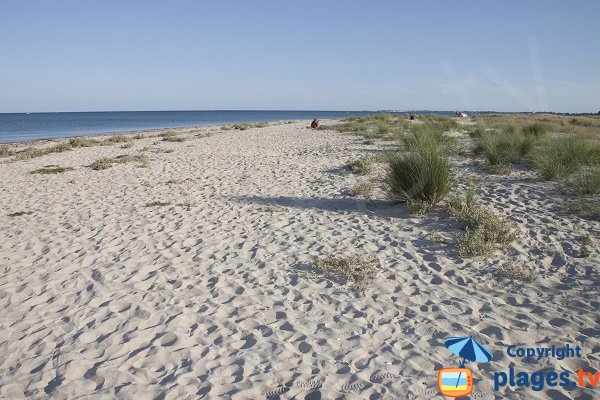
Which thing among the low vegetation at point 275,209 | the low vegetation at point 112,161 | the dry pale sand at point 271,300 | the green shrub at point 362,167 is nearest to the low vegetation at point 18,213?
the dry pale sand at point 271,300

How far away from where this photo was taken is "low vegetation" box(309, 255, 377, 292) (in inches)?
159

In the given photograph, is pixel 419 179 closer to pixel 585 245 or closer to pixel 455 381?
pixel 585 245

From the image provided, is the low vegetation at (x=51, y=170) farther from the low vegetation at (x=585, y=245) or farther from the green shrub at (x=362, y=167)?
the low vegetation at (x=585, y=245)

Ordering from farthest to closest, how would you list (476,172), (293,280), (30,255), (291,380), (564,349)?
(476,172), (30,255), (293,280), (564,349), (291,380)

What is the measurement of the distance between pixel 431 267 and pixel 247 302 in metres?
2.07

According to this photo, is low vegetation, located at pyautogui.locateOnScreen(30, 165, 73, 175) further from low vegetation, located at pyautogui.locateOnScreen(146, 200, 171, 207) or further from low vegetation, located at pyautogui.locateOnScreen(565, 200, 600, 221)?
low vegetation, located at pyautogui.locateOnScreen(565, 200, 600, 221)

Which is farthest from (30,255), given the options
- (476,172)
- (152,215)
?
(476,172)

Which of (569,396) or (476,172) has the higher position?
(476,172)

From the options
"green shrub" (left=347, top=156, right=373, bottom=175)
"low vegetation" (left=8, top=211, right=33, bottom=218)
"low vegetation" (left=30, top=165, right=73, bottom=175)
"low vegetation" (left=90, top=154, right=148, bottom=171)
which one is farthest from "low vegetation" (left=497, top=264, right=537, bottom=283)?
"low vegetation" (left=30, top=165, right=73, bottom=175)

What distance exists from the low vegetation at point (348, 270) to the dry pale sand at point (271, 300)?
0.47 ft

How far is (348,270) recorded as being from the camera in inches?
166

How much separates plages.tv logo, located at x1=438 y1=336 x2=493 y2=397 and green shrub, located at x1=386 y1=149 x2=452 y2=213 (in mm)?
2982

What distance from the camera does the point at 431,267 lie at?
14.2 ft

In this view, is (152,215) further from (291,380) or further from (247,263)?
(291,380)
